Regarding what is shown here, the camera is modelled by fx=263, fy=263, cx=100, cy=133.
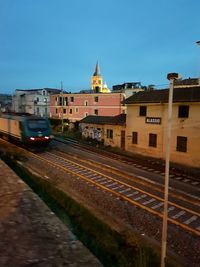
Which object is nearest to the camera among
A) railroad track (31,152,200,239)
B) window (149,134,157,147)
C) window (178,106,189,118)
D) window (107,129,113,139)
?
railroad track (31,152,200,239)

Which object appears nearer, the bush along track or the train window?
the bush along track

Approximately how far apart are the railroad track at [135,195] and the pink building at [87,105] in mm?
31958

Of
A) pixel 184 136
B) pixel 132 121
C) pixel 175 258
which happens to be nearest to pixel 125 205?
pixel 175 258

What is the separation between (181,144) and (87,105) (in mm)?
37599

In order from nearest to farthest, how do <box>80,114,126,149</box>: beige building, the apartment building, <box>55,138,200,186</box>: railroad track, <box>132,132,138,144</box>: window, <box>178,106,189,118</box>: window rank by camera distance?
<box>55,138,200,186</box>: railroad track, <box>178,106,189,118</box>: window, <box>132,132,138,144</box>: window, <box>80,114,126,149</box>: beige building, the apartment building

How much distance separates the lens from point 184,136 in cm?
2522

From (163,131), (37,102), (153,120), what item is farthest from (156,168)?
(37,102)

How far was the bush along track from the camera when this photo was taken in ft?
28.7

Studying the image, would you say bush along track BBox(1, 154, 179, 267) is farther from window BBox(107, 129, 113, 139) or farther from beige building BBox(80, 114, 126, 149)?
window BBox(107, 129, 113, 139)

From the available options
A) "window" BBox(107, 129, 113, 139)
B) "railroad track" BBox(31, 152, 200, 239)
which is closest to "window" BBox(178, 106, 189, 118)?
"railroad track" BBox(31, 152, 200, 239)

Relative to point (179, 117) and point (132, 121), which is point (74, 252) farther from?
point (132, 121)

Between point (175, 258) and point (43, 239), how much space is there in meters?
5.68

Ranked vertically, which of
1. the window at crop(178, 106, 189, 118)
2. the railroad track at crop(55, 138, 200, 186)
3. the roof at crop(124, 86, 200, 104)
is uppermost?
the roof at crop(124, 86, 200, 104)

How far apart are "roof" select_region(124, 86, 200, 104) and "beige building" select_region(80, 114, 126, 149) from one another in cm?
403
